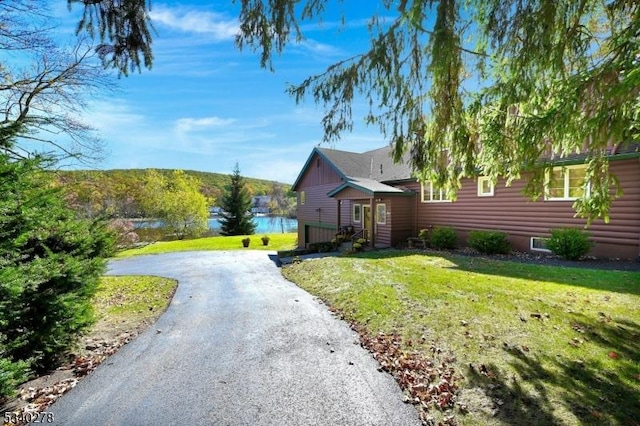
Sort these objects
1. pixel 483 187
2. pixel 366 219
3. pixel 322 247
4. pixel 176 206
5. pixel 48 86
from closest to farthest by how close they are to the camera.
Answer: pixel 48 86, pixel 483 187, pixel 322 247, pixel 366 219, pixel 176 206

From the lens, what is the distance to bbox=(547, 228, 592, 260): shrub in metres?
9.88

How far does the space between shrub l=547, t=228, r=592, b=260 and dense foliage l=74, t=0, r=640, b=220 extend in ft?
19.9

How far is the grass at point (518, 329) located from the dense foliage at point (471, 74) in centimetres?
198

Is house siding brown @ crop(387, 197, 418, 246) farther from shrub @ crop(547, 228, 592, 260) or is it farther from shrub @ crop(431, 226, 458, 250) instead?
shrub @ crop(547, 228, 592, 260)

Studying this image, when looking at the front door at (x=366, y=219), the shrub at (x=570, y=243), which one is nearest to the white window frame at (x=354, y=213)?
the front door at (x=366, y=219)

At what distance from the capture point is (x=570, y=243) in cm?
1003

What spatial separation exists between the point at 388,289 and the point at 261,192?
312ft

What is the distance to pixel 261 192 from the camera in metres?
100

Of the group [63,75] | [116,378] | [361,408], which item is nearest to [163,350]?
[116,378]

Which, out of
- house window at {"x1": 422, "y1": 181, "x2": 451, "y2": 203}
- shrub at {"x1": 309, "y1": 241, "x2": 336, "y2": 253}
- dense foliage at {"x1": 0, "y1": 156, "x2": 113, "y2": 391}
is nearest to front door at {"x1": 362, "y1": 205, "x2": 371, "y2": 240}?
shrub at {"x1": 309, "y1": 241, "x2": 336, "y2": 253}

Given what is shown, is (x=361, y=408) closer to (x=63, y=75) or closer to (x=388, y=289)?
(x=388, y=289)

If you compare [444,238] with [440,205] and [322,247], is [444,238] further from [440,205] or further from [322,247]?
[322,247]

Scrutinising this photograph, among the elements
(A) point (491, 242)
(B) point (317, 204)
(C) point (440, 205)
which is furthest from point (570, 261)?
(B) point (317, 204)

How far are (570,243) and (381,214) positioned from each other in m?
8.18
